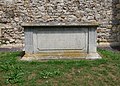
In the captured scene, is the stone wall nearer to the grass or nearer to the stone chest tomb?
the stone chest tomb

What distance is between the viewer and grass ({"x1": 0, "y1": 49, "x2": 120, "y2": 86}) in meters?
4.33

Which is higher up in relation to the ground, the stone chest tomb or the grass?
the stone chest tomb

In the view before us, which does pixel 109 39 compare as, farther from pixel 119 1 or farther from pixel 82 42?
pixel 82 42

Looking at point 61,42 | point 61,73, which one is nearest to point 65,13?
point 61,42

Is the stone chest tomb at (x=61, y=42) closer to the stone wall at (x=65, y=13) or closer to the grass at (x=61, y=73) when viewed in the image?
the grass at (x=61, y=73)

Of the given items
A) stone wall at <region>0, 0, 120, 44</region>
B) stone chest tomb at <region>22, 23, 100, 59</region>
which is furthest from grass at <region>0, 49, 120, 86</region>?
stone wall at <region>0, 0, 120, 44</region>

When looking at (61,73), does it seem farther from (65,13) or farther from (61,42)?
(65,13)

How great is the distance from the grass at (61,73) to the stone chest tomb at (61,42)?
0.39 meters

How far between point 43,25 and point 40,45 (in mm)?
580

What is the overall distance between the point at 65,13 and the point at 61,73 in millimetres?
4775

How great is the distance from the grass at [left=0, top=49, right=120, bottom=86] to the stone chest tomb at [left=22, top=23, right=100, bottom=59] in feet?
1.26

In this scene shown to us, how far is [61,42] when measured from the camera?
5.92 meters

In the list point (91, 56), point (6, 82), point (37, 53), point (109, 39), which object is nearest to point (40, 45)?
point (37, 53)

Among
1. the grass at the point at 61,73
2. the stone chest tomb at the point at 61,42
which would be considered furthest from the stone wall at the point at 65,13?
the grass at the point at 61,73
